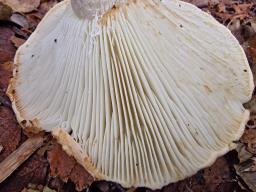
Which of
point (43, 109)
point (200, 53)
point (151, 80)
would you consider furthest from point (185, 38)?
point (43, 109)

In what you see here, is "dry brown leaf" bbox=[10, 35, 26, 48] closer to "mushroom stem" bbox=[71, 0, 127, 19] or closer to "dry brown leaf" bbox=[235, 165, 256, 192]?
"mushroom stem" bbox=[71, 0, 127, 19]

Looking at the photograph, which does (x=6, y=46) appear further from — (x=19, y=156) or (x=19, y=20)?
(x=19, y=156)

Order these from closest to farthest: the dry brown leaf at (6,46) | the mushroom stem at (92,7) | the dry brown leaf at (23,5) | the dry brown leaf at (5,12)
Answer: the mushroom stem at (92,7) → the dry brown leaf at (6,46) → the dry brown leaf at (5,12) → the dry brown leaf at (23,5)

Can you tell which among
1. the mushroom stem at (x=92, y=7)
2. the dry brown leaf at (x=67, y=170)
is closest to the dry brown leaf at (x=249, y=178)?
the dry brown leaf at (x=67, y=170)

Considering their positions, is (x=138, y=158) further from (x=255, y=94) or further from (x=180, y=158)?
(x=255, y=94)

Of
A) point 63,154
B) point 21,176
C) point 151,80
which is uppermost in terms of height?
point 151,80

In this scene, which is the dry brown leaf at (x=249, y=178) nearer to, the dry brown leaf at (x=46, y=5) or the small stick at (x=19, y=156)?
the small stick at (x=19, y=156)
